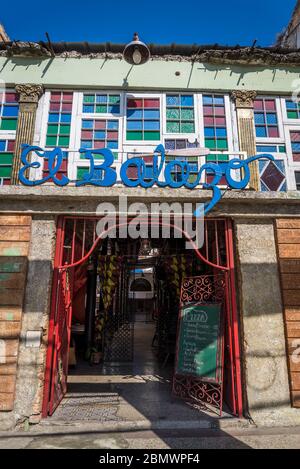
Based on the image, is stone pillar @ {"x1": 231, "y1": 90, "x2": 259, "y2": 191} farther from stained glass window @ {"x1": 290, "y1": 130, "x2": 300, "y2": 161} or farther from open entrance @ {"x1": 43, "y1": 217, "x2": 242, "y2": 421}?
open entrance @ {"x1": 43, "y1": 217, "x2": 242, "y2": 421}

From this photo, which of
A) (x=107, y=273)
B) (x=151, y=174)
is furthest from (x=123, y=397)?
(x=151, y=174)

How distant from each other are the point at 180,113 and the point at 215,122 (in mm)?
1020

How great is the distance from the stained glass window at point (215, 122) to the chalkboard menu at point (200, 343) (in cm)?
456

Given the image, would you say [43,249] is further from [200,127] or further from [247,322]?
[200,127]

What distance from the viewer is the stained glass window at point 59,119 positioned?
8.34 metres

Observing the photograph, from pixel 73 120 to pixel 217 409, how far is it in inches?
306

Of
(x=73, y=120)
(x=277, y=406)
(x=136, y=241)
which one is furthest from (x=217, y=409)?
(x=73, y=120)

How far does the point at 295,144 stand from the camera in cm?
855

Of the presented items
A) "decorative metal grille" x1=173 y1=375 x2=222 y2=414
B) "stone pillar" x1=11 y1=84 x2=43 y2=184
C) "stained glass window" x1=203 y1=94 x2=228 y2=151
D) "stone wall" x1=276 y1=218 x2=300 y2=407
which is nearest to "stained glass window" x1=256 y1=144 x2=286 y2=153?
"stained glass window" x1=203 y1=94 x2=228 y2=151

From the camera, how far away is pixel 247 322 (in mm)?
5668

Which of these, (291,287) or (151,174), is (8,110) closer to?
(151,174)

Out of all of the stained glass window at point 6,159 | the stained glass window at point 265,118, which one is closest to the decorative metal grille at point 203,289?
the stained glass window at point 265,118

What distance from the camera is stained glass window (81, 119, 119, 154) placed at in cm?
838

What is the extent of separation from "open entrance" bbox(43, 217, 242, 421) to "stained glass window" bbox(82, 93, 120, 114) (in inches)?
139
